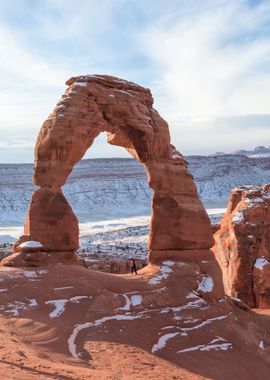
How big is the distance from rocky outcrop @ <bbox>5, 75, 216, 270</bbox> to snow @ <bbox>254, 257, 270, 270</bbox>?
6.52 m

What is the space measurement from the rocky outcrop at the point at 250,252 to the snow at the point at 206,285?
7118 millimetres

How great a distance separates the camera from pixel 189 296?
1549 cm

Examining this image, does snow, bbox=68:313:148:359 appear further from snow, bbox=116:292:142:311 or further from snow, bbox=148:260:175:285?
snow, bbox=148:260:175:285

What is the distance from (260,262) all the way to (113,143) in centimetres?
992

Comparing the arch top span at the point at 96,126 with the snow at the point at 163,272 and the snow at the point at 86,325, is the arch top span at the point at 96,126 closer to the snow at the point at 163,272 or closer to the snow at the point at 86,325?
the snow at the point at 163,272

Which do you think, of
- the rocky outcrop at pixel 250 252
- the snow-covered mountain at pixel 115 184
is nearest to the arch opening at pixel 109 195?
the snow-covered mountain at pixel 115 184

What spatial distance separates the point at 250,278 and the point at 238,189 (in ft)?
22.2

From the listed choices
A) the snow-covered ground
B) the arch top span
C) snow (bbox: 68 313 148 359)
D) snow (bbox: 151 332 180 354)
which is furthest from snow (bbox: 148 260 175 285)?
the snow-covered ground

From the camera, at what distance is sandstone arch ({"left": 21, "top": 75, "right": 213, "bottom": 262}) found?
16125 mm

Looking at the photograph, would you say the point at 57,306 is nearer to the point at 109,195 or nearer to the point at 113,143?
the point at 113,143

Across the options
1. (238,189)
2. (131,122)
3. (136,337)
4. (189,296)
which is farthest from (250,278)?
(136,337)

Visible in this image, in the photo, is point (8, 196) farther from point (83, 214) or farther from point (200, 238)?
point (200, 238)

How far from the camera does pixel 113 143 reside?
1852 centimetres

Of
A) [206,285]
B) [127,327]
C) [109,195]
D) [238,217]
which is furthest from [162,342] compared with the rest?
[109,195]
